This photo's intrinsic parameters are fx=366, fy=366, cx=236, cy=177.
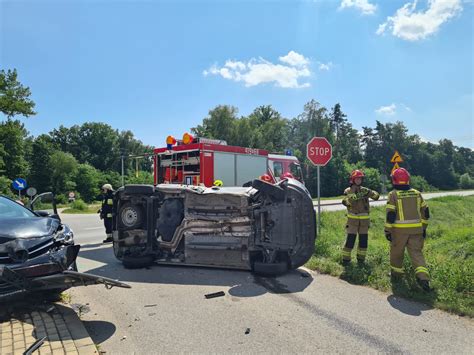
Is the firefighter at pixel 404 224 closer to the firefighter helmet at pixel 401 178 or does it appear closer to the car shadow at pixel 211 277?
the firefighter helmet at pixel 401 178

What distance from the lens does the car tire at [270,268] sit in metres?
5.55

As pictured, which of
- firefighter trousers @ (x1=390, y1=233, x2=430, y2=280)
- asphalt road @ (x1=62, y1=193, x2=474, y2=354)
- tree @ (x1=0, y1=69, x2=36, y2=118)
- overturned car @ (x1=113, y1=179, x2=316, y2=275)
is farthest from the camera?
tree @ (x1=0, y1=69, x2=36, y2=118)

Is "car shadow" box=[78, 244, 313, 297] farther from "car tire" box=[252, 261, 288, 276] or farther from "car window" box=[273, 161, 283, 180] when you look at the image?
"car window" box=[273, 161, 283, 180]

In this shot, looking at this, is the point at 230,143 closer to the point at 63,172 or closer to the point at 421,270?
the point at 63,172

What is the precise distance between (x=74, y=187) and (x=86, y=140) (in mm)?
23429

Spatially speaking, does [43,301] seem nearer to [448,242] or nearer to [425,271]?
[425,271]

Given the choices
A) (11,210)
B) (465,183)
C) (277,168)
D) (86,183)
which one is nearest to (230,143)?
(86,183)

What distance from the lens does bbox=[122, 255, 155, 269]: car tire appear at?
6176 mm

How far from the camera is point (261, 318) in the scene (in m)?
4.00

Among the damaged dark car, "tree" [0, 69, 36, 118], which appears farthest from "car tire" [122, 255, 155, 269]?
"tree" [0, 69, 36, 118]

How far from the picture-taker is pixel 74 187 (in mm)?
46094

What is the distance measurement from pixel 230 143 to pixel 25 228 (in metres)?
43.3

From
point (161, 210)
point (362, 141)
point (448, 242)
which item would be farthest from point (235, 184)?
point (362, 141)

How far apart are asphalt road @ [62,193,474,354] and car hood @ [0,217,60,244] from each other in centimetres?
102
